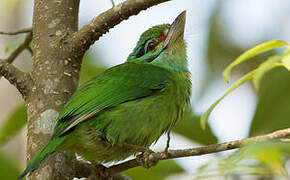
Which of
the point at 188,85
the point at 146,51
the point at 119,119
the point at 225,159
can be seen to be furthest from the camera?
the point at 146,51

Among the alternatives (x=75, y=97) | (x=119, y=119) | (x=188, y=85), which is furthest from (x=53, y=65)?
(x=188, y=85)

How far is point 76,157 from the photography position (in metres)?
2.92

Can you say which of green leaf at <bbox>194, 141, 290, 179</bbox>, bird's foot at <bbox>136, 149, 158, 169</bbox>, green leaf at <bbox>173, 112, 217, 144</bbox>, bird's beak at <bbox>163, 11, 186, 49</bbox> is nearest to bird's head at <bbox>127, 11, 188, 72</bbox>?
bird's beak at <bbox>163, 11, 186, 49</bbox>

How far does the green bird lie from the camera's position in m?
2.67

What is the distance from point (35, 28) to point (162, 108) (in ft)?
3.12

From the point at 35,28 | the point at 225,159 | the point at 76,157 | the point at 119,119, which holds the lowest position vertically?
the point at 225,159

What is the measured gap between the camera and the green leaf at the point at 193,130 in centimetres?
312

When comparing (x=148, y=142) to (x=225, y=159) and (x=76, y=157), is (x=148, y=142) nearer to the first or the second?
(x=76, y=157)

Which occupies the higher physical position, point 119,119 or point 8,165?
point 119,119

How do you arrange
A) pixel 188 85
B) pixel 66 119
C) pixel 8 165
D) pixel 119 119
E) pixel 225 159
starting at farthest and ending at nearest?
pixel 188 85
pixel 8 165
pixel 119 119
pixel 66 119
pixel 225 159

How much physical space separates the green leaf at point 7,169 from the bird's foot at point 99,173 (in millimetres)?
586

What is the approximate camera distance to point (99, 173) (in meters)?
2.77

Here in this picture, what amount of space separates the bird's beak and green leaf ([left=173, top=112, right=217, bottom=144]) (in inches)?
22.9

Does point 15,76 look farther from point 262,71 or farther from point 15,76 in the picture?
point 262,71
